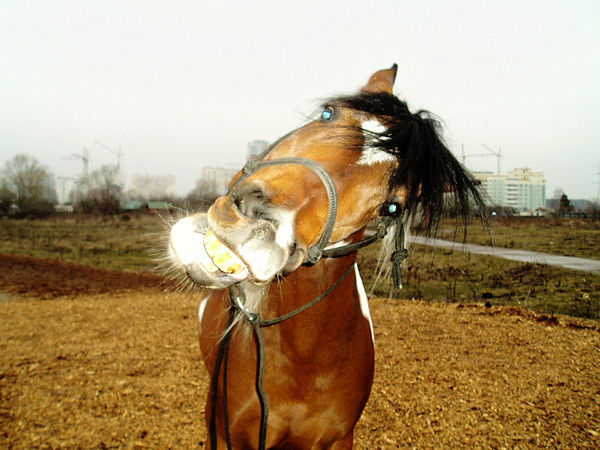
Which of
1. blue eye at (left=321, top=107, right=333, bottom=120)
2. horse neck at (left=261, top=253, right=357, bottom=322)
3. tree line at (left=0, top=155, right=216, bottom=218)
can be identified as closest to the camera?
blue eye at (left=321, top=107, right=333, bottom=120)

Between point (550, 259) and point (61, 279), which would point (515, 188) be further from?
Answer: point (61, 279)

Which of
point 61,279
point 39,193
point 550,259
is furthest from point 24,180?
A: point 550,259

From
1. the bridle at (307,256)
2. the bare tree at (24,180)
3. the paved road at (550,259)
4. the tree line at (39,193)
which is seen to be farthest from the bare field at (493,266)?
the bare tree at (24,180)

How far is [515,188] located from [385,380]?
537cm

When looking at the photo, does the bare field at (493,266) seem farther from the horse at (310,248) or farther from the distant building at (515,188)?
the horse at (310,248)

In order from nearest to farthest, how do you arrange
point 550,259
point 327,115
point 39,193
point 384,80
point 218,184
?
point 327,115
point 384,80
point 218,184
point 550,259
point 39,193

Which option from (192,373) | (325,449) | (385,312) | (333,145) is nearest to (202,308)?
(325,449)

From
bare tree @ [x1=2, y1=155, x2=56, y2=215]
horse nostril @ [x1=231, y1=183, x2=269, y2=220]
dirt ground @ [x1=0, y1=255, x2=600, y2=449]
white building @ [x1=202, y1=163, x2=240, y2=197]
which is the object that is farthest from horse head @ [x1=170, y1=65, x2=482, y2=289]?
bare tree @ [x1=2, y1=155, x2=56, y2=215]

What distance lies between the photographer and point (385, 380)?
17.5 ft

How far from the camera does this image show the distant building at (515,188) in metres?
2.71

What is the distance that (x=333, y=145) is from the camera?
173 centimetres

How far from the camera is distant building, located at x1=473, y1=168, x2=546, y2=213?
107 inches

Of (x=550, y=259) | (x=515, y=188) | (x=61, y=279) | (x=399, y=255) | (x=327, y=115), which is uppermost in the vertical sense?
(x=515, y=188)

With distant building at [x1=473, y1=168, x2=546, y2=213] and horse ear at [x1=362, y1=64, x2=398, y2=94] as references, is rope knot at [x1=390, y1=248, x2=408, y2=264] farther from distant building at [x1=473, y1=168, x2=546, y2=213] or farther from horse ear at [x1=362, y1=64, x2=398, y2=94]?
horse ear at [x1=362, y1=64, x2=398, y2=94]
